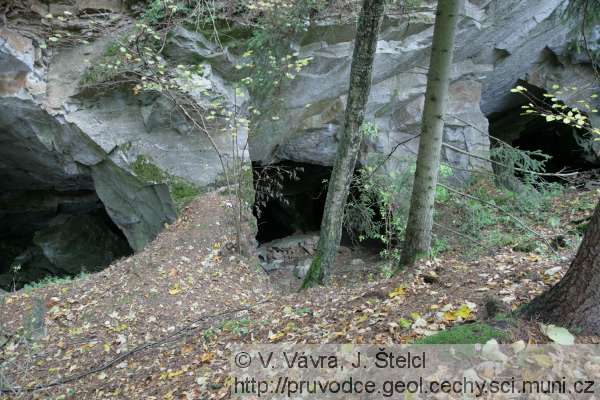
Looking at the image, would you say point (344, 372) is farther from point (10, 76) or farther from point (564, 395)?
point (10, 76)

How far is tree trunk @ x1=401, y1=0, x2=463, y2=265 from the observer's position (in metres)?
4.33

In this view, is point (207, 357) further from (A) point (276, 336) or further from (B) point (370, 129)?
(B) point (370, 129)

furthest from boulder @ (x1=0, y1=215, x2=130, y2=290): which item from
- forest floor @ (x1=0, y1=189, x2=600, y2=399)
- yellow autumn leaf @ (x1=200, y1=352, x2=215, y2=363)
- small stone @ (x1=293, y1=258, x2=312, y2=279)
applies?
yellow autumn leaf @ (x1=200, y1=352, x2=215, y2=363)

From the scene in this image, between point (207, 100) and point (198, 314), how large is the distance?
451 centimetres

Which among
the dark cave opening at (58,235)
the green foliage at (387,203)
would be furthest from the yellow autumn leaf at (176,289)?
the dark cave opening at (58,235)

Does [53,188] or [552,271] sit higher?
[552,271]

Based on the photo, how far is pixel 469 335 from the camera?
2.59 m

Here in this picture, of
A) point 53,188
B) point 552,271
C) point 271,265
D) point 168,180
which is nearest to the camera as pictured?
point 552,271

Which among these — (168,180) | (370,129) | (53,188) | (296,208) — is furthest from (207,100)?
(296,208)

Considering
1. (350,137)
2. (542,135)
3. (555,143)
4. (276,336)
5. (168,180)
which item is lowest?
(276,336)

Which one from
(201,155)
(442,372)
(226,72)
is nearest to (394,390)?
(442,372)

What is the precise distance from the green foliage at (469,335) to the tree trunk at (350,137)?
9.15 feet

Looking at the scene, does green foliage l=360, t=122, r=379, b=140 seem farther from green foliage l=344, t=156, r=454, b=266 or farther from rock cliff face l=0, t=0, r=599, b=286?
rock cliff face l=0, t=0, r=599, b=286

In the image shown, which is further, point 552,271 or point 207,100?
point 207,100
